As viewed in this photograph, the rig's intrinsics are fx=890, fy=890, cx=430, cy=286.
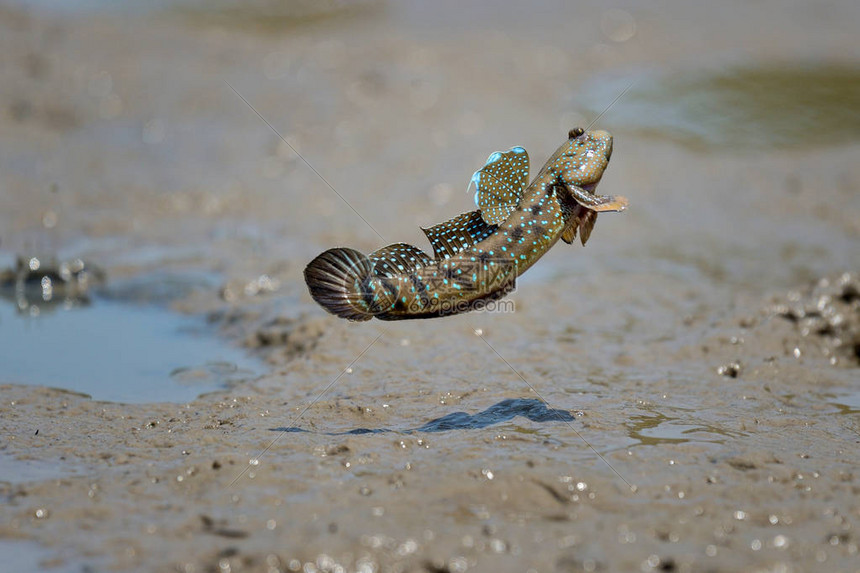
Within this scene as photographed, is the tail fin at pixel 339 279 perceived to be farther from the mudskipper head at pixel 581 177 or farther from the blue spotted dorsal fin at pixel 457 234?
the mudskipper head at pixel 581 177

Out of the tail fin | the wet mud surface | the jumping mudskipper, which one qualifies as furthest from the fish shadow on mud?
the tail fin

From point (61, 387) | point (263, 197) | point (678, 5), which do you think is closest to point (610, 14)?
point (678, 5)

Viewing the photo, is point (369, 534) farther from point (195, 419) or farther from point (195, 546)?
point (195, 419)

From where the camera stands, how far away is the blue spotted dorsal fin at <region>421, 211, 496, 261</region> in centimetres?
415

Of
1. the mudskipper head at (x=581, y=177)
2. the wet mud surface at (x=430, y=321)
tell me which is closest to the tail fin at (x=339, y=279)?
the wet mud surface at (x=430, y=321)

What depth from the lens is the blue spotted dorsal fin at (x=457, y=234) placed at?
4152 mm

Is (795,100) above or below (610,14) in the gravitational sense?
below

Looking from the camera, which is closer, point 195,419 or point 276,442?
point 276,442

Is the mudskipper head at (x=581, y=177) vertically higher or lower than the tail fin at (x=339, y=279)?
higher

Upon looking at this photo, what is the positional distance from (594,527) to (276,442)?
1.57 metres

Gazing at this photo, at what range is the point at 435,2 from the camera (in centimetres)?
1297

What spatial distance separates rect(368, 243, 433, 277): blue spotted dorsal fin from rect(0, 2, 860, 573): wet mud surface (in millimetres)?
798

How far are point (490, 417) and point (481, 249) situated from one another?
920 mm

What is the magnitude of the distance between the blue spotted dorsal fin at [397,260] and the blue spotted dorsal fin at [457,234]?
9 cm
